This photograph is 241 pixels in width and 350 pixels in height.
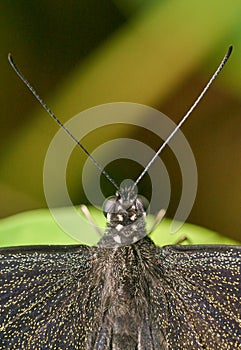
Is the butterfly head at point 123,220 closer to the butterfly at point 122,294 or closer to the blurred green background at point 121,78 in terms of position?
the butterfly at point 122,294

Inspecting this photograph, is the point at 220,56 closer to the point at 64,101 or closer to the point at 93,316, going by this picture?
the point at 64,101

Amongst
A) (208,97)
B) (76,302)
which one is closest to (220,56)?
(208,97)

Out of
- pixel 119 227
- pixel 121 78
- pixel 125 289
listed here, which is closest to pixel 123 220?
pixel 119 227

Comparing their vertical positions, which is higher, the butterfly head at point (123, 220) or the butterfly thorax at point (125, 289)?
the butterfly head at point (123, 220)

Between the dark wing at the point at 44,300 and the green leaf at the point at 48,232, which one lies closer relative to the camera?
the dark wing at the point at 44,300

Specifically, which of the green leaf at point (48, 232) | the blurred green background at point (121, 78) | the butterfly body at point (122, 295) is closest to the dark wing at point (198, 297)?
the butterfly body at point (122, 295)

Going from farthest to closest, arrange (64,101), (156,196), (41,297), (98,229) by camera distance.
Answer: (64,101) < (156,196) < (98,229) < (41,297)

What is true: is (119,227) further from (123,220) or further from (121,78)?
(121,78)
